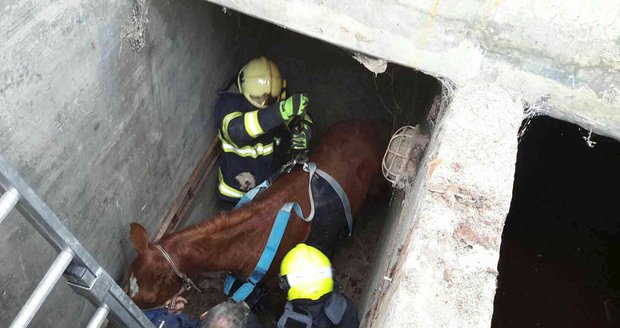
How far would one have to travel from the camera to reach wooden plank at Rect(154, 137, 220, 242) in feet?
14.6

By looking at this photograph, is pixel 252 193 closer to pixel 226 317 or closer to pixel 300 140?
pixel 300 140

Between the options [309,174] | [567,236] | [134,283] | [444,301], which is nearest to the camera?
[444,301]

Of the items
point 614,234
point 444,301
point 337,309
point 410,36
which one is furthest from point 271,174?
point 614,234

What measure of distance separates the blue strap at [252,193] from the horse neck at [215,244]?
28 centimetres

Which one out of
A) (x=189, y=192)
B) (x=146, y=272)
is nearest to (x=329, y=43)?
(x=146, y=272)

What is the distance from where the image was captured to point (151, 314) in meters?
3.31

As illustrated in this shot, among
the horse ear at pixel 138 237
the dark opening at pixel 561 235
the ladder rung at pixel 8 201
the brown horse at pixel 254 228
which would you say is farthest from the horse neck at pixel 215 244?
the dark opening at pixel 561 235

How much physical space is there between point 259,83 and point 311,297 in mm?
1925

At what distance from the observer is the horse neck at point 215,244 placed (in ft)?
11.8

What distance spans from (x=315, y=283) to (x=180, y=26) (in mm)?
2001

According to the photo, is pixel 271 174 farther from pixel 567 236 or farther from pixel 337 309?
pixel 567 236

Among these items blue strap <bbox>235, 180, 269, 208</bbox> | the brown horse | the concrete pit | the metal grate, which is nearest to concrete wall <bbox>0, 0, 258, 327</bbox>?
the concrete pit

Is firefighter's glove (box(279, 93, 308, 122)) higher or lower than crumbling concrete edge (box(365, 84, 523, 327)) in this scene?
higher

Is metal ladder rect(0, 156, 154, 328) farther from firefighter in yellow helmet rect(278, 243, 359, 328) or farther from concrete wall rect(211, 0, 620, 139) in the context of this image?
concrete wall rect(211, 0, 620, 139)
